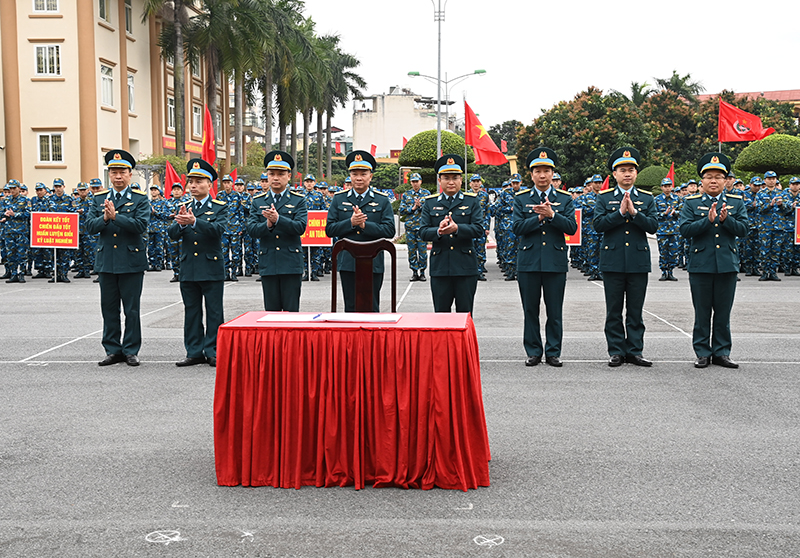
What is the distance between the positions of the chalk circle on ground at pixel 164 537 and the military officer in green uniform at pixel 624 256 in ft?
18.8

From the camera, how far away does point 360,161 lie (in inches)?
327

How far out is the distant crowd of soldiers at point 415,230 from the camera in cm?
1866

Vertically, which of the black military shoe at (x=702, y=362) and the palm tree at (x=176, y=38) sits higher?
the palm tree at (x=176, y=38)

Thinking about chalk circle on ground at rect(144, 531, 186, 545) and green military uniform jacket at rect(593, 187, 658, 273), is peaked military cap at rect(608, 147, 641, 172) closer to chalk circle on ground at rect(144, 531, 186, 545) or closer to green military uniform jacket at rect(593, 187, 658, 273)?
green military uniform jacket at rect(593, 187, 658, 273)

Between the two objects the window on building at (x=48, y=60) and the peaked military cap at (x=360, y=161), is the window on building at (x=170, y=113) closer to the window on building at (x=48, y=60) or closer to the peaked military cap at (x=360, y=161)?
the window on building at (x=48, y=60)

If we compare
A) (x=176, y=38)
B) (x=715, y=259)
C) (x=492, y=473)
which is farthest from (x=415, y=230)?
(x=176, y=38)

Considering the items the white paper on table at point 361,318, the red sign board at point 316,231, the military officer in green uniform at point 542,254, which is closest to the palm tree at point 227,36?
the red sign board at point 316,231

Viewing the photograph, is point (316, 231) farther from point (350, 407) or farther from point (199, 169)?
point (350, 407)

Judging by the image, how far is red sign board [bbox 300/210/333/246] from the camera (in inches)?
746

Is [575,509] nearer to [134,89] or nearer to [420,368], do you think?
[420,368]

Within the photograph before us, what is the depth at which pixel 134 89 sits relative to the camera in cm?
3712

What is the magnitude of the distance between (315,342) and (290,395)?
14.5 inches

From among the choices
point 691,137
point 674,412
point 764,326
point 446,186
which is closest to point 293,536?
point 674,412

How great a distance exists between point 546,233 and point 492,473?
13.2 ft
